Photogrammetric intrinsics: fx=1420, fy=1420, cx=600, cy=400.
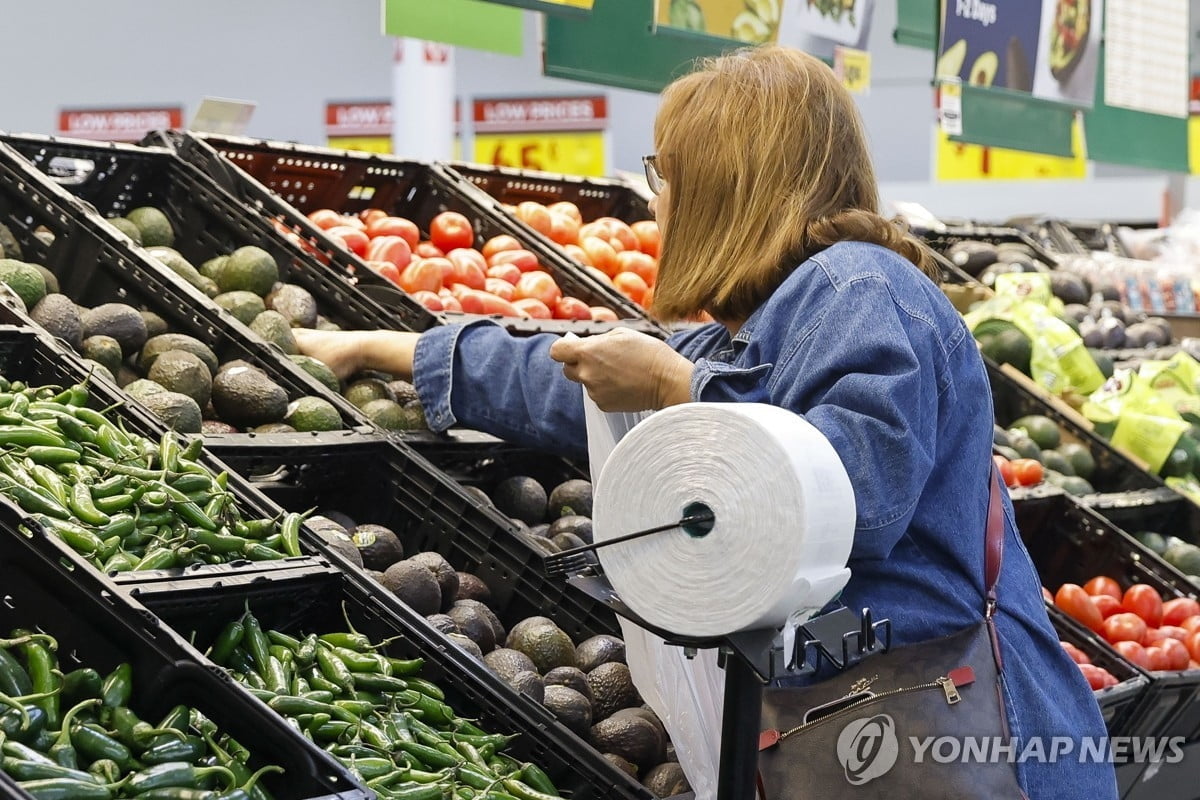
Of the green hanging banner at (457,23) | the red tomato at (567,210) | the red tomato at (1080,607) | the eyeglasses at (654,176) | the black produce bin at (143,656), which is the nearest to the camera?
the black produce bin at (143,656)

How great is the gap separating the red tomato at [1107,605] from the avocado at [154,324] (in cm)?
266

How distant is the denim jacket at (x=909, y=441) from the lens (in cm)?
180

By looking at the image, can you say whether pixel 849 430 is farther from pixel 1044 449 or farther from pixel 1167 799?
pixel 1044 449

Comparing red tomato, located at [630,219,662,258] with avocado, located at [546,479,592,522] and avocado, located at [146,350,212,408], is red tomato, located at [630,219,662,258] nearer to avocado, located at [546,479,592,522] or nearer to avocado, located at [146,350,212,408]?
avocado, located at [546,479,592,522]

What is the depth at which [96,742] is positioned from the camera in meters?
1.75

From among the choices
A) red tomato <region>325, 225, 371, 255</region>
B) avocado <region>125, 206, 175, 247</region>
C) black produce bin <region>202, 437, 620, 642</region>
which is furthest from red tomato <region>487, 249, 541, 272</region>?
black produce bin <region>202, 437, 620, 642</region>

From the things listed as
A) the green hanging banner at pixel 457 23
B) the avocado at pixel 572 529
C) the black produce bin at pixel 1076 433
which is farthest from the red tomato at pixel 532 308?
the black produce bin at pixel 1076 433

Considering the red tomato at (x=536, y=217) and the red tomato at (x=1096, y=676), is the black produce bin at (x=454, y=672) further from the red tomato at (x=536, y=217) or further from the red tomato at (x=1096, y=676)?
the red tomato at (x=536, y=217)

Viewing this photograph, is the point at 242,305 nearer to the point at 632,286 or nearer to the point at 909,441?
the point at 632,286

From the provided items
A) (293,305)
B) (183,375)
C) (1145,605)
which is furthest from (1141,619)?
(183,375)

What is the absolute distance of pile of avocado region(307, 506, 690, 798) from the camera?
2.43m

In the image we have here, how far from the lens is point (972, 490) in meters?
2.03

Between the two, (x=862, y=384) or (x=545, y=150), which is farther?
(x=545, y=150)

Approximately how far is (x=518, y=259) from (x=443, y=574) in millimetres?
1781
